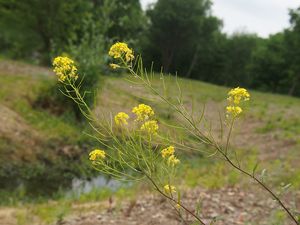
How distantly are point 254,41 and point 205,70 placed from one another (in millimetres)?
4719

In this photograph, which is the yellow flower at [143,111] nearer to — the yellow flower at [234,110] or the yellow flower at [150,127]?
the yellow flower at [150,127]

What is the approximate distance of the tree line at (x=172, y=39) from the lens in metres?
20.7

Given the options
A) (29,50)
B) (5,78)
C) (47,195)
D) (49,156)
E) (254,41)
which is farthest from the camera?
(254,41)

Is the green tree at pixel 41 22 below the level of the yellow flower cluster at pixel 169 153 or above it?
above

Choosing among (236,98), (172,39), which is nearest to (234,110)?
(236,98)

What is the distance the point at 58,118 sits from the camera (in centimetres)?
1217

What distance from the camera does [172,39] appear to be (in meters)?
38.1

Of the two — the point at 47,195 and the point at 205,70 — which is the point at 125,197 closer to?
the point at 47,195

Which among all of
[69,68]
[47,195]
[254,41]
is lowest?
[47,195]

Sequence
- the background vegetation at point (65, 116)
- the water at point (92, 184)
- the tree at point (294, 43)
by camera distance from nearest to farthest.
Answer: the background vegetation at point (65, 116)
the water at point (92, 184)
the tree at point (294, 43)

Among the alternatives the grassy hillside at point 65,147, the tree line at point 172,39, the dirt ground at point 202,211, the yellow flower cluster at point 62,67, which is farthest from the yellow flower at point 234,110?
the tree line at point 172,39

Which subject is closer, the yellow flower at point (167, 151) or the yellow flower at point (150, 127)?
the yellow flower at point (150, 127)

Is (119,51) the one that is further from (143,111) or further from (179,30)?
(179,30)

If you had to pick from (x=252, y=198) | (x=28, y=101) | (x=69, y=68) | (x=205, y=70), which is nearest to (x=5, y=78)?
(x=28, y=101)
